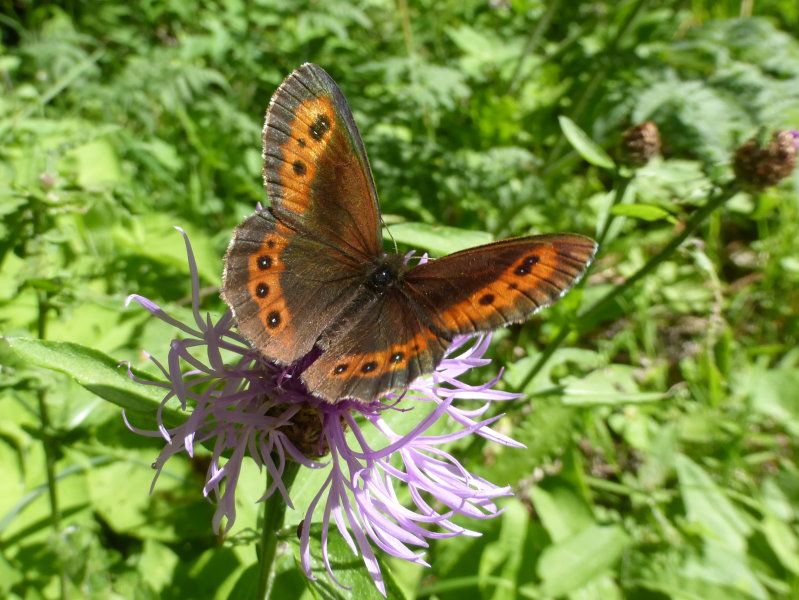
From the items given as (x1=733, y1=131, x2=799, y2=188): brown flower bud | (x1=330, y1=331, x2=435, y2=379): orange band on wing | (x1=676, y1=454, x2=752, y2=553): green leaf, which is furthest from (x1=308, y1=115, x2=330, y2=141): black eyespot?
(x1=676, y1=454, x2=752, y2=553): green leaf

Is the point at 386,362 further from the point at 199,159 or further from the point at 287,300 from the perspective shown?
the point at 199,159

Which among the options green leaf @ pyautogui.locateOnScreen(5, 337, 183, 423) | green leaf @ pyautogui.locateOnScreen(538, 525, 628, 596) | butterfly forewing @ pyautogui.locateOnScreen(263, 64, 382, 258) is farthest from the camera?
green leaf @ pyautogui.locateOnScreen(538, 525, 628, 596)

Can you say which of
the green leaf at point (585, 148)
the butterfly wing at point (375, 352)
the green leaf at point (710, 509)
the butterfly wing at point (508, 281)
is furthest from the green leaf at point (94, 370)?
the green leaf at point (710, 509)

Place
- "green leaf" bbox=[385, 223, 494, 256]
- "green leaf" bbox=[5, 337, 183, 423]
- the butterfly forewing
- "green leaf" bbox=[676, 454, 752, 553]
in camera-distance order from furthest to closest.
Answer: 1. "green leaf" bbox=[676, 454, 752, 553]
2. "green leaf" bbox=[385, 223, 494, 256]
3. the butterfly forewing
4. "green leaf" bbox=[5, 337, 183, 423]

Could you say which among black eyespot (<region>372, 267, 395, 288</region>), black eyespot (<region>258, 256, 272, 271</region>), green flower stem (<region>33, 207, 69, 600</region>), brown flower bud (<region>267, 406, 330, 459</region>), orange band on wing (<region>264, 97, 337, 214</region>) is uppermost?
orange band on wing (<region>264, 97, 337, 214</region>)

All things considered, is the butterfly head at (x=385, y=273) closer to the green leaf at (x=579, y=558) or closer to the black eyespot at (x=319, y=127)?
the black eyespot at (x=319, y=127)

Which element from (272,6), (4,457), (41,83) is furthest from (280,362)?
(41,83)

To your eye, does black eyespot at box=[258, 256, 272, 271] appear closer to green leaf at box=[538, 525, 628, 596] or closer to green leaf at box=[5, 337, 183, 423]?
green leaf at box=[5, 337, 183, 423]
